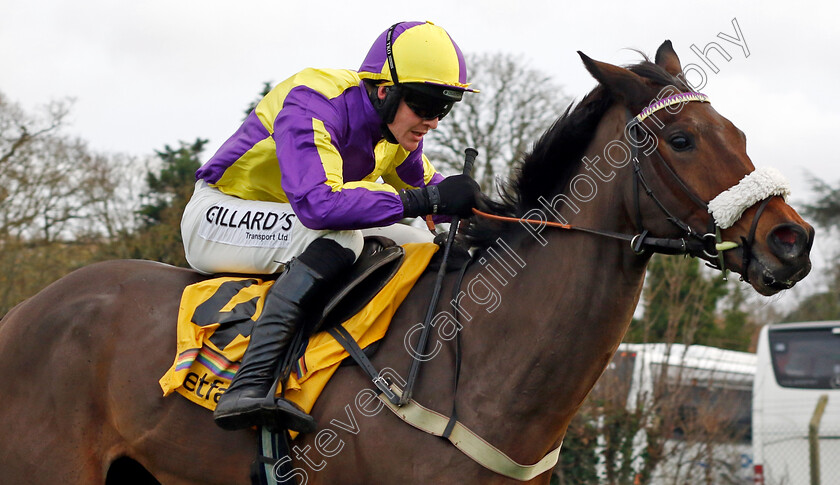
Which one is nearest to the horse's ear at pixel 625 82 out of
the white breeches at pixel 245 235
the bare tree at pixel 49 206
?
the white breeches at pixel 245 235

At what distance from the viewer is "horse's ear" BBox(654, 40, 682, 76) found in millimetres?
3572

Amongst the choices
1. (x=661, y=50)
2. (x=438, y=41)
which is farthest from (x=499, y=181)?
(x=661, y=50)

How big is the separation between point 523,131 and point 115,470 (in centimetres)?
1623

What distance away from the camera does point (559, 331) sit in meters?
3.25

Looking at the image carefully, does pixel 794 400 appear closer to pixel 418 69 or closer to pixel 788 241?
pixel 788 241

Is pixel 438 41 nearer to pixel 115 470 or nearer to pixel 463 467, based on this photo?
pixel 463 467

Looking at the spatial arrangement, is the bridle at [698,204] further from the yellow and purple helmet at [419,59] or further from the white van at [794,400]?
the white van at [794,400]

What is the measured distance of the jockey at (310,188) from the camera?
11.1ft

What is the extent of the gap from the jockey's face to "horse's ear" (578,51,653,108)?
2.75ft

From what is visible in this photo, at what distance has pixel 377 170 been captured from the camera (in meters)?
4.30

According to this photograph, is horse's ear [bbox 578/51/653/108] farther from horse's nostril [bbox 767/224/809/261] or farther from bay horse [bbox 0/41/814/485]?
horse's nostril [bbox 767/224/809/261]

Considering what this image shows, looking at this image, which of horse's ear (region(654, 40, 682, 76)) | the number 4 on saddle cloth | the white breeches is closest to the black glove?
the number 4 on saddle cloth

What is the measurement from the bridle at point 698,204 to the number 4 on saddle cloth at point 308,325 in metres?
0.71

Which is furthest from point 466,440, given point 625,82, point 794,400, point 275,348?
point 794,400
